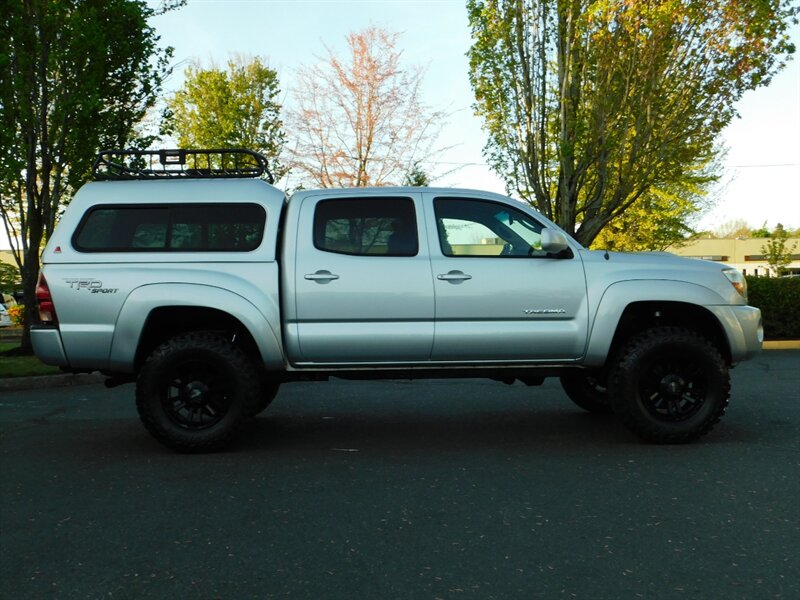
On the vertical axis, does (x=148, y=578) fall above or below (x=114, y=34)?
below

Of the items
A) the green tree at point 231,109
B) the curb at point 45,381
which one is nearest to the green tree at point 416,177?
the green tree at point 231,109

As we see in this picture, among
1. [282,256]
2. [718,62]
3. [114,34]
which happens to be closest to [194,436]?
[282,256]

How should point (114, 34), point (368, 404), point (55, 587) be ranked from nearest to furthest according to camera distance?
point (55, 587) → point (368, 404) → point (114, 34)

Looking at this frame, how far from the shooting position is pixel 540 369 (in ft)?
22.1

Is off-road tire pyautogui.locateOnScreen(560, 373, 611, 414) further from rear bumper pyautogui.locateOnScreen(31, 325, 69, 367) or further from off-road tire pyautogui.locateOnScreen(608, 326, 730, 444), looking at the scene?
rear bumper pyautogui.locateOnScreen(31, 325, 69, 367)

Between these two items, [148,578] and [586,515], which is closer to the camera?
[148,578]

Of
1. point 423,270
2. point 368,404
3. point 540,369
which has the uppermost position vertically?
point 423,270

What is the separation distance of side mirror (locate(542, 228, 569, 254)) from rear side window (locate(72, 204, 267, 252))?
2.21 metres

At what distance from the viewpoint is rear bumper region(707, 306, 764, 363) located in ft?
22.2

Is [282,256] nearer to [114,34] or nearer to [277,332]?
[277,332]

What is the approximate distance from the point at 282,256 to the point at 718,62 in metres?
16.0

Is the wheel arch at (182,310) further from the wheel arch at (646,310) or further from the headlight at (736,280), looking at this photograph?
the headlight at (736,280)

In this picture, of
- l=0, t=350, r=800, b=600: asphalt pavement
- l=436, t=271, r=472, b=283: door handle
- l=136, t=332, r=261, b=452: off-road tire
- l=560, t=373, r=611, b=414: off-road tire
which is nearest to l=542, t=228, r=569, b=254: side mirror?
l=436, t=271, r=472, b=283: door handle

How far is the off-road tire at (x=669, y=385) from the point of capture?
6.58 m
